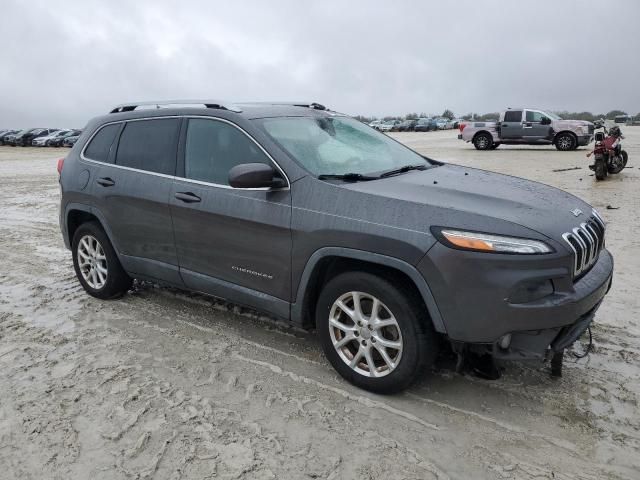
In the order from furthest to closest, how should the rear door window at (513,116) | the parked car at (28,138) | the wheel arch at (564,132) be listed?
the parked car at (28,138), the rear door window at (513,116), the wheel arch at (564,132)

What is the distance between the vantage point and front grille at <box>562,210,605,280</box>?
9.70ft

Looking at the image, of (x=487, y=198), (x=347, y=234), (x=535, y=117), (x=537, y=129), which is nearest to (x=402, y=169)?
(x=487, y=198)

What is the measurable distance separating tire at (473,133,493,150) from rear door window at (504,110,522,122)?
1.11 meters

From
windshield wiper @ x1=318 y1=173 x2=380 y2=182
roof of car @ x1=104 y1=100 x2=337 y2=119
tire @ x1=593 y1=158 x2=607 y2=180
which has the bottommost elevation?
tire @ x1=593 y1=158 x2=607 y2=180

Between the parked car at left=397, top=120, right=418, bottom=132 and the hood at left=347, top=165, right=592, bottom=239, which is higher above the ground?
the parked car at left=397, top=120, right=418, bottom=132

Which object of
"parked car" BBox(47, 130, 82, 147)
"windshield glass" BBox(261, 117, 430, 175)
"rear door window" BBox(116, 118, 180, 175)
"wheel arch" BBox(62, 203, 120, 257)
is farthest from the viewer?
"parked car" BBox(47, 130, 82, 147)

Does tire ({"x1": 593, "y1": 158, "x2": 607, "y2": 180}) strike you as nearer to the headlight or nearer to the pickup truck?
the pickup truck

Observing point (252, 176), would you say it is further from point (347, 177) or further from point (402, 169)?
point (402, 169)

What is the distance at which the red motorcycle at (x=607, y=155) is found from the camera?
1249 centimetres

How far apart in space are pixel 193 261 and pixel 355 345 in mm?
1470

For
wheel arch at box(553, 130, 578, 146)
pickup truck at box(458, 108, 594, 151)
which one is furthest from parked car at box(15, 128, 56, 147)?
wheel arch at box(553, 130, 578, 146)

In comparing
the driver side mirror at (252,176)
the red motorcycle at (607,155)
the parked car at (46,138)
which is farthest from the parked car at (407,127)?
the driver side mirror at (252,176)

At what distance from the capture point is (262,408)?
10.4ft

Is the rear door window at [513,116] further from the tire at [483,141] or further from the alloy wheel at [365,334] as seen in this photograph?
the alloy wheel at [365,334]
